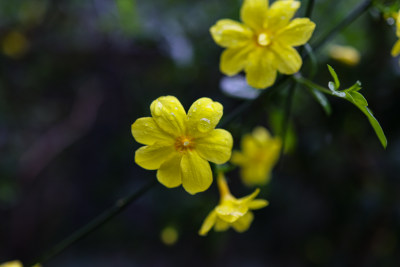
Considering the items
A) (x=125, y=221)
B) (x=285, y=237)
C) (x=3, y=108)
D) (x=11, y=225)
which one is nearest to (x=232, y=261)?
(x=285, y=237)

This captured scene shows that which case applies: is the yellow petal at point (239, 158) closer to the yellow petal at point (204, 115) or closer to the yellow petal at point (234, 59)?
the yellow petal at point (234, 59)

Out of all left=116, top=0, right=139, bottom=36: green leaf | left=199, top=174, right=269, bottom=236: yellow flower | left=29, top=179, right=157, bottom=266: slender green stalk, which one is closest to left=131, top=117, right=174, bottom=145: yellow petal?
left=29, top=179, right=157, bottom=266: slender green stalk

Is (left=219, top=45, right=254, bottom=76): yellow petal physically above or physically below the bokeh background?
above

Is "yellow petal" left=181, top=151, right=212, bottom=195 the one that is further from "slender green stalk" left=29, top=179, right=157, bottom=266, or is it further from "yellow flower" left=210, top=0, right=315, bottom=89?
"yellow flower" left=210, top=0, right=315, bottom=89

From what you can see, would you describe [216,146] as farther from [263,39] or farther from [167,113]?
[263,39]

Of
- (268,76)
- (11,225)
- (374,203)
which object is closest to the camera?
(268,76)

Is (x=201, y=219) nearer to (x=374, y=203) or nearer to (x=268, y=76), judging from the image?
(x=374, y=203)

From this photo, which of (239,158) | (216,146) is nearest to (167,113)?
(216,146)
